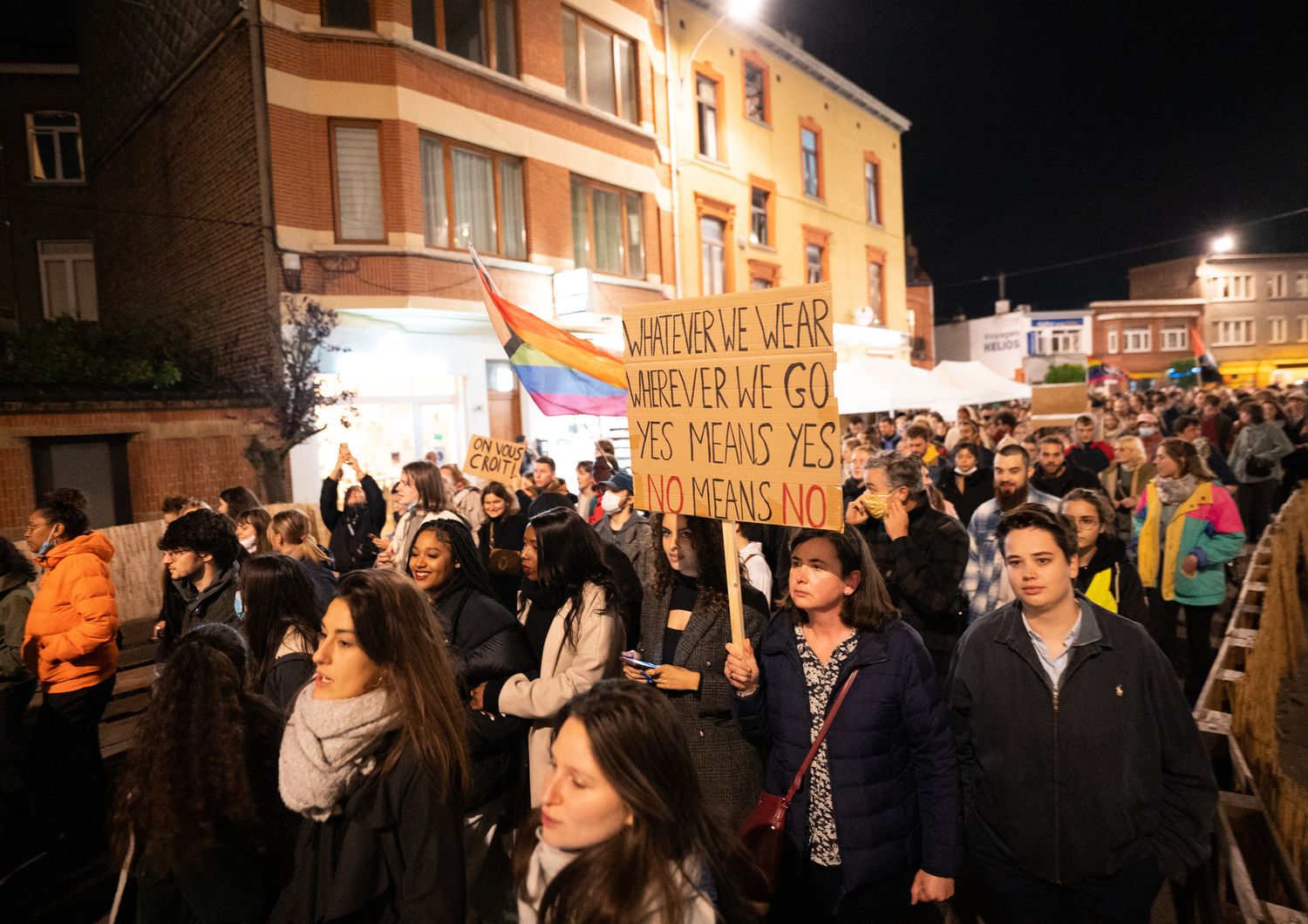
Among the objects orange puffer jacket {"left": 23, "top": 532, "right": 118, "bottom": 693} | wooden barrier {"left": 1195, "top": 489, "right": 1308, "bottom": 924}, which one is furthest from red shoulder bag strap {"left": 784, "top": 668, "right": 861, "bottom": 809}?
orange puffer jacket {"left": 23, "top": 532, "right": 118, "bottom": 693}

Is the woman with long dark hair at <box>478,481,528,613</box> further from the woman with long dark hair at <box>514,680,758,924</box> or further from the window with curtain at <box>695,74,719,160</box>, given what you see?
the window with curtain at <box>695,74,719,160</box>

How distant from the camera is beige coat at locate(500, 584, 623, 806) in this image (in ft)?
10.3

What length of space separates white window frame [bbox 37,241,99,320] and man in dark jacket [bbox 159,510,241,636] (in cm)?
1985

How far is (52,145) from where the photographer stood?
63.9ft

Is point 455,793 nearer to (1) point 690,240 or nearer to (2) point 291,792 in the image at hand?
(2) point 291,792

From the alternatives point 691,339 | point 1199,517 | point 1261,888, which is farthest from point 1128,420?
point 691,339

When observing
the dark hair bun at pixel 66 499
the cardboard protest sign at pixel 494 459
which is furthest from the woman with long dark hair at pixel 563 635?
the cardboard protest sign at pixel 494 459

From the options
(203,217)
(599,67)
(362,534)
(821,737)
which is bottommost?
(821,737)

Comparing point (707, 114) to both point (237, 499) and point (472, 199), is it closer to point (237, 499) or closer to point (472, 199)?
Result: point (472, 199)

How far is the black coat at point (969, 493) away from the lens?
6844 millimetres

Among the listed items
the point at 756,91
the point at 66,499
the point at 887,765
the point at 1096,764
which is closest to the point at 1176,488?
the point at 1096,764

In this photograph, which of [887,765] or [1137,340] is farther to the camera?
[1137,340]

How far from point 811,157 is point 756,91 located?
333 centimetres

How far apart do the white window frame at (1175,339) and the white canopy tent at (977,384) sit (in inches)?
1821
